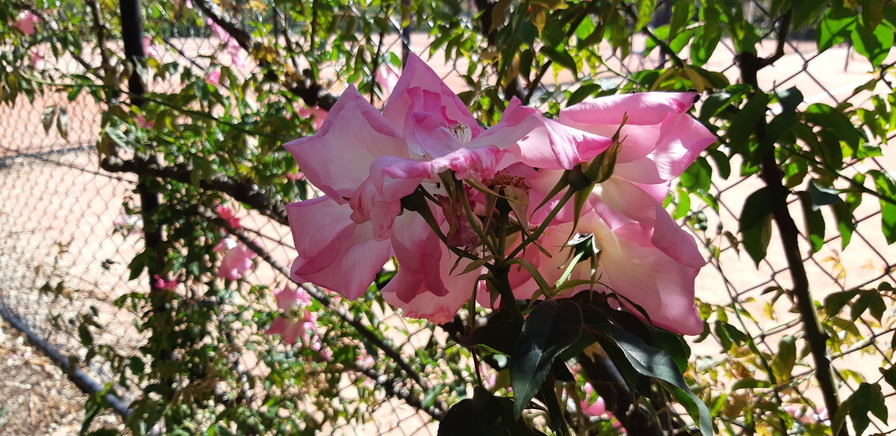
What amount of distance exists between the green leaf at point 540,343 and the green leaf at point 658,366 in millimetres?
20

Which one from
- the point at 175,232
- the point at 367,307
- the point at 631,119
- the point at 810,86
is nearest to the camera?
the point at 631,119

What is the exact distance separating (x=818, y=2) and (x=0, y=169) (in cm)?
531

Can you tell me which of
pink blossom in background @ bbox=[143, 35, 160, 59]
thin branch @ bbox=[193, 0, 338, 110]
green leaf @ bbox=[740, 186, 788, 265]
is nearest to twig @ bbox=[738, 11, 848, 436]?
green leaf @ bbox=[740, 186, 788, 265]

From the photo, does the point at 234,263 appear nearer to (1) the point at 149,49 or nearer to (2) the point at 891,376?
(1) the point at 149,49

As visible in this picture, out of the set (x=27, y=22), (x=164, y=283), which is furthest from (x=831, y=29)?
(x=27, y=22)

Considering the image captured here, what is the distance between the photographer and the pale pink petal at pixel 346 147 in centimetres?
33

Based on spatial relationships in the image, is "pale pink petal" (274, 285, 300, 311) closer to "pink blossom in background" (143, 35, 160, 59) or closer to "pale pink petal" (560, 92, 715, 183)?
"pink blossom in background" (143, 35, 160, 59)

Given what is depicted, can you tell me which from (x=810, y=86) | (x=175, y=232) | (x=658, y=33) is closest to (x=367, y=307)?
(x=175, y=232)

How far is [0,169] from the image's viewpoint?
15.8 ft

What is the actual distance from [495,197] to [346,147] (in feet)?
0.23

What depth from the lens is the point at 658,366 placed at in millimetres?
309

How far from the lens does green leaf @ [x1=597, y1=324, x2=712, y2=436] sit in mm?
306

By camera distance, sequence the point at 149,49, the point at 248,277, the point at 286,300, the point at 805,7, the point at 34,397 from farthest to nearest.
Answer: the point at 248,277 → the point at 34,397 → the point at 149,49 → the point at 286,300 → the point at 805,7

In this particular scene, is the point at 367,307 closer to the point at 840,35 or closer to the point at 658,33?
the point at 658,33
